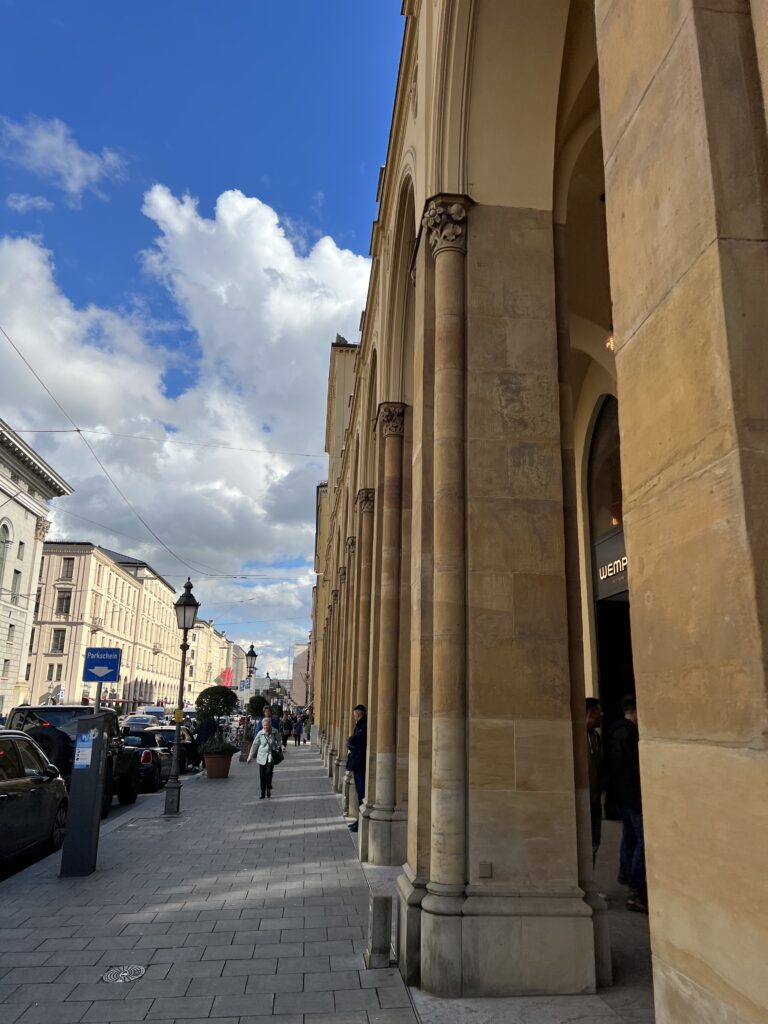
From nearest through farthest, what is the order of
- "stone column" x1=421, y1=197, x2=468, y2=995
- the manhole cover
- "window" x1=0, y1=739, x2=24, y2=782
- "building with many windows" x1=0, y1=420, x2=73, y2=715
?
"stone column" x1=421, y1=197, x2=468, y2=995
the manhole cover
"window" x1=0, y1=739, x2=24, y2=782
"building with many windows" x1=0, y1=420, x2=73, y2=715

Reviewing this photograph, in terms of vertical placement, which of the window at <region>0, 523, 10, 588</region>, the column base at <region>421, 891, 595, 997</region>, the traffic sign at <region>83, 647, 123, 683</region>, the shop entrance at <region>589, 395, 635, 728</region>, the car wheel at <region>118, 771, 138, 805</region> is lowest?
the car wheel at <region>118, 771, 138, 805</region>

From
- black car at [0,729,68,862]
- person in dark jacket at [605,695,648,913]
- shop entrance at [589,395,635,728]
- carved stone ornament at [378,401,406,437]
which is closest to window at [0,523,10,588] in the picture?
black car at [0,729,68,862]

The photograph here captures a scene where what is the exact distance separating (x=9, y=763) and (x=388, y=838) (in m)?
4.95

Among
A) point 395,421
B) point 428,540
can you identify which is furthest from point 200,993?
point 395,421

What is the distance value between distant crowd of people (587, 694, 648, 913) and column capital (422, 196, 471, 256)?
4.84 metres

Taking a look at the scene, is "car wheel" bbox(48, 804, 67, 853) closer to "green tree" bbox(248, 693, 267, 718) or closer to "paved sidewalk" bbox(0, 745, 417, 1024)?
"paved sidewalk" bbox(0, 745, 417, 1024)

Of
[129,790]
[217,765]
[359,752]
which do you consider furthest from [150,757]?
[359,752]

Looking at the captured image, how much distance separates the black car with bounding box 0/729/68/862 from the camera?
8.52 m

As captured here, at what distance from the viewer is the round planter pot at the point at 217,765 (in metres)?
20.8

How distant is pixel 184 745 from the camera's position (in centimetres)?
2330

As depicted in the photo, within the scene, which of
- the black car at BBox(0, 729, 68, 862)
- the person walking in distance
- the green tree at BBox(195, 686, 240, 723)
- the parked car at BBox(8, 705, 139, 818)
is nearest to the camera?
the person walking in distance

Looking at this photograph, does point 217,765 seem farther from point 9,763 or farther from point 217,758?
point 9,763

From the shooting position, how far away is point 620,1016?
179 inches

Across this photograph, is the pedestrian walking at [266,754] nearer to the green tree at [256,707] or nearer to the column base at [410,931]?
the column base at [410,931]
